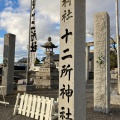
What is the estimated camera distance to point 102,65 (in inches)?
298

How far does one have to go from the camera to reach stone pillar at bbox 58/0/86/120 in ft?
11.9

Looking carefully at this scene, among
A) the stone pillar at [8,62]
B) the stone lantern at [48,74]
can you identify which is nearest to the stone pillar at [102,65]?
the stone pillar at [8,62]

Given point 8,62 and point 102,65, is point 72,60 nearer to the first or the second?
point 102,65

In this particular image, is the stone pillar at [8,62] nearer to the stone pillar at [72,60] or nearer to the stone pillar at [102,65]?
the stone pillar at [102,65]

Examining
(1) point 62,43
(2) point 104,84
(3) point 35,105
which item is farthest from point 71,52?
(2) point 104,84

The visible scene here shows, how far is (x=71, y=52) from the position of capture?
365 centimetres

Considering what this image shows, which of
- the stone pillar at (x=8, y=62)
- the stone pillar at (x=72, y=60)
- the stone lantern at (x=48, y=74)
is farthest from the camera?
the stone lantern at (x=48, y=74)

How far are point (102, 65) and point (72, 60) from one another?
13.7ft

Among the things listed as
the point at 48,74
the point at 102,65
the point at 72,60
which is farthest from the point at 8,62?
the point at 72,60

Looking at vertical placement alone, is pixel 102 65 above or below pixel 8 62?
below

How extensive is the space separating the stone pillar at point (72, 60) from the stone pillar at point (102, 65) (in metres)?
3.88

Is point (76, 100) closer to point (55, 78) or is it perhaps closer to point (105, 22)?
point (105, 22)

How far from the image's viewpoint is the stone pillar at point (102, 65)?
24.5ft

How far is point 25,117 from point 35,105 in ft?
1.80
